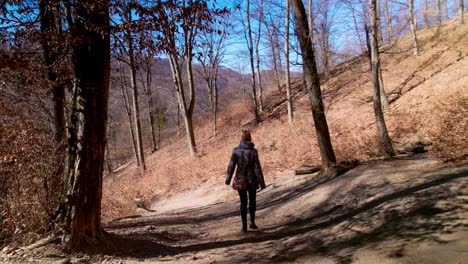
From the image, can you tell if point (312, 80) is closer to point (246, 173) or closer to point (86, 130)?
point (246, 173)

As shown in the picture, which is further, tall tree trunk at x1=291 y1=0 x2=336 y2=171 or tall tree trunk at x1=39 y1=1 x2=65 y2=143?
tall tree trunk at x1=291 y1=0 x2=336 y2=171

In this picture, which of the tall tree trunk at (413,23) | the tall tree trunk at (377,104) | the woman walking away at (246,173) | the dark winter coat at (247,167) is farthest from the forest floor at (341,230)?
the tall tree trunk at (413,23)

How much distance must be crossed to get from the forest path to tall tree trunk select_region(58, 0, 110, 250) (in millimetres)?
566

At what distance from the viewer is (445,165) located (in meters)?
7.55

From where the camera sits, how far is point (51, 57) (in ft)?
23.8

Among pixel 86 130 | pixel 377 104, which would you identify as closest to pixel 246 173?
pixel 86 130

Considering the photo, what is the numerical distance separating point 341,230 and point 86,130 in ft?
13.1

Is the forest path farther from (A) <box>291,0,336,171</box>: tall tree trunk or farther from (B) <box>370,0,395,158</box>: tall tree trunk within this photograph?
(B) <box>370,0,395,158</box>: tall tree trunk

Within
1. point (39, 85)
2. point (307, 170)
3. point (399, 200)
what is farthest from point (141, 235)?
point (307, 170)

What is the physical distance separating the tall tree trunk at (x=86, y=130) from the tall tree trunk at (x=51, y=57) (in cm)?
73

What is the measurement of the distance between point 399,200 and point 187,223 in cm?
506

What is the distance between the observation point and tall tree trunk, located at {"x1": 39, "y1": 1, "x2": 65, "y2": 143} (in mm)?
6168

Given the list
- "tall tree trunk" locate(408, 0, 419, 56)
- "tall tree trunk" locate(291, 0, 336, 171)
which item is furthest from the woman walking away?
"tall tree trunk" locate(408, 0, 419, 56)

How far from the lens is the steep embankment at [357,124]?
1429 cm
